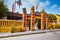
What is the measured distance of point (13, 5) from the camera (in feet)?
131

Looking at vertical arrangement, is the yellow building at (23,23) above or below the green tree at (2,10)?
below

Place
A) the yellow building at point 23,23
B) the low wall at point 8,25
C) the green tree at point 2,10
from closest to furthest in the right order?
the low wall at point 8,25
the yellow building at point 23,23
the green tree at point 2,10

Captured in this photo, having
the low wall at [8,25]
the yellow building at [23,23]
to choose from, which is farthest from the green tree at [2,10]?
the low wall at [8,25]

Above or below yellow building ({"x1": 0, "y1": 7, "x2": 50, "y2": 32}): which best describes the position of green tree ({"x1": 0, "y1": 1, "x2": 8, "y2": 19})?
above

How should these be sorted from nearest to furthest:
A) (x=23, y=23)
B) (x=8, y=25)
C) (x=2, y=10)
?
(x=8, y=25), (x=23, y=23), (x=2, y=10)

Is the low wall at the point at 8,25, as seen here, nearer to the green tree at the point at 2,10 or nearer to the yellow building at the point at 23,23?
the yellow building at the point at 23,23

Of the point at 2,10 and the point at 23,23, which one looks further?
the point at 2,10

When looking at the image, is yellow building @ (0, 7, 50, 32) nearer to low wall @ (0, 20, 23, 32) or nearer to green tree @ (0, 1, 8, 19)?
low wall @ (0, 20, 23, 32)

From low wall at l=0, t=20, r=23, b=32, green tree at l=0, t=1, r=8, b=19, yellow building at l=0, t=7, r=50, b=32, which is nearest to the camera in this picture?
low wall at l=0, t=20, r=23, b=32

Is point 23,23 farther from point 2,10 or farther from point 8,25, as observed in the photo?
point 2,10

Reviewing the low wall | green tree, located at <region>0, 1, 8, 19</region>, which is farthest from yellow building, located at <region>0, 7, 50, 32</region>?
green tree, located at <region>0, 1, 8, 19</region>

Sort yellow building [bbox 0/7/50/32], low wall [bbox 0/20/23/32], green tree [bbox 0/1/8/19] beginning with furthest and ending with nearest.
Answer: green tree [bbox 0/1/8/19] → yellow building [bbox 0/7/50/32] → low wall [bbox 0/20/23/32]

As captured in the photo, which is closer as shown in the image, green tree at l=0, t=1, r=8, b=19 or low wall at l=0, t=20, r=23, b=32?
low wall at l=0, t=20, r=23, b=32

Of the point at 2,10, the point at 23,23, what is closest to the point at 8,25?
the point at 23,23
